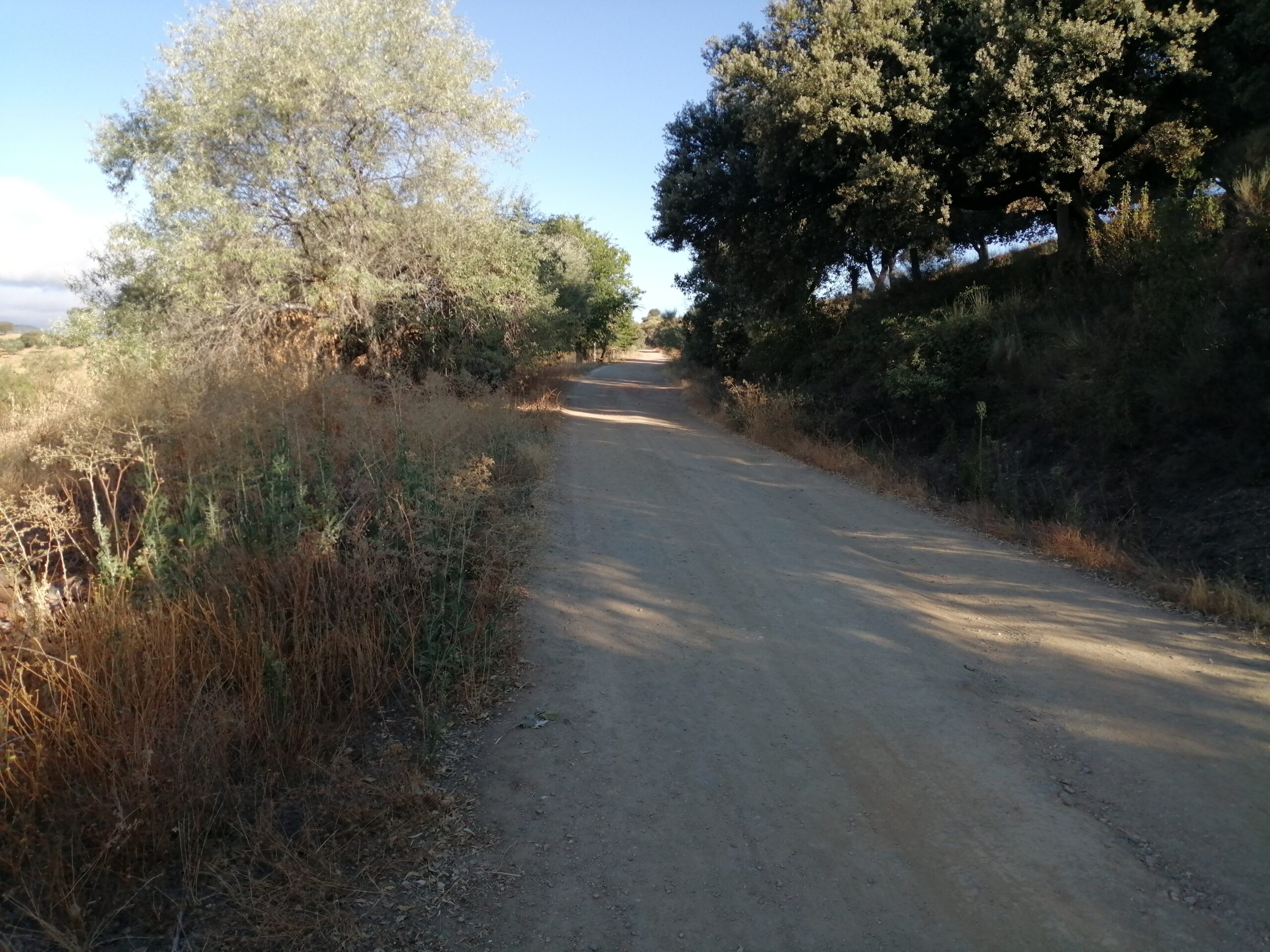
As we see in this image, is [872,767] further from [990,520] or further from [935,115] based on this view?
[935,115]

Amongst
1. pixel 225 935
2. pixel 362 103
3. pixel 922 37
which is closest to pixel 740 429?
pixel 922 37

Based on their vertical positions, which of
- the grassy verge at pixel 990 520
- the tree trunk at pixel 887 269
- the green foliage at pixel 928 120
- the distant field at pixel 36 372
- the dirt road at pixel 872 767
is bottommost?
the dirt road at pixel 872 767

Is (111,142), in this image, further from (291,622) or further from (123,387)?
(291,622)

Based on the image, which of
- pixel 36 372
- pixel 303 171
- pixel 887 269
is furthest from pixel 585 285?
pixel 36 372

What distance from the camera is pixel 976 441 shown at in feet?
39.6

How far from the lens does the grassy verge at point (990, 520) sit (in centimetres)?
617

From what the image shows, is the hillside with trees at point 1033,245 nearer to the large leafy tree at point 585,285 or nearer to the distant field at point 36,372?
the large leafy tree at point 585,285

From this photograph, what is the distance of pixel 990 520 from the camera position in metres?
9.16

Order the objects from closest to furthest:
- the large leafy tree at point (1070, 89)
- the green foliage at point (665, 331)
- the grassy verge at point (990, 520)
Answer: the grassy verge at point (990, 520)
the large leafy tree at point (1070, 89)
the green foliage at point (665, 331)

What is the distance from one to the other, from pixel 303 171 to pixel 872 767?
540 inches

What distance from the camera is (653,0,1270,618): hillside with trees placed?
347 inches

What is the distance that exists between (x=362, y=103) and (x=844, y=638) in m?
12.6

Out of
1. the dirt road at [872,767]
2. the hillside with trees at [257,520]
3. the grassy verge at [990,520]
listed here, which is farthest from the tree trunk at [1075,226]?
the hillside with trees at [257,520]

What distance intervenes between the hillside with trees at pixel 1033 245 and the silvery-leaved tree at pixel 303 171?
5.02 metres
